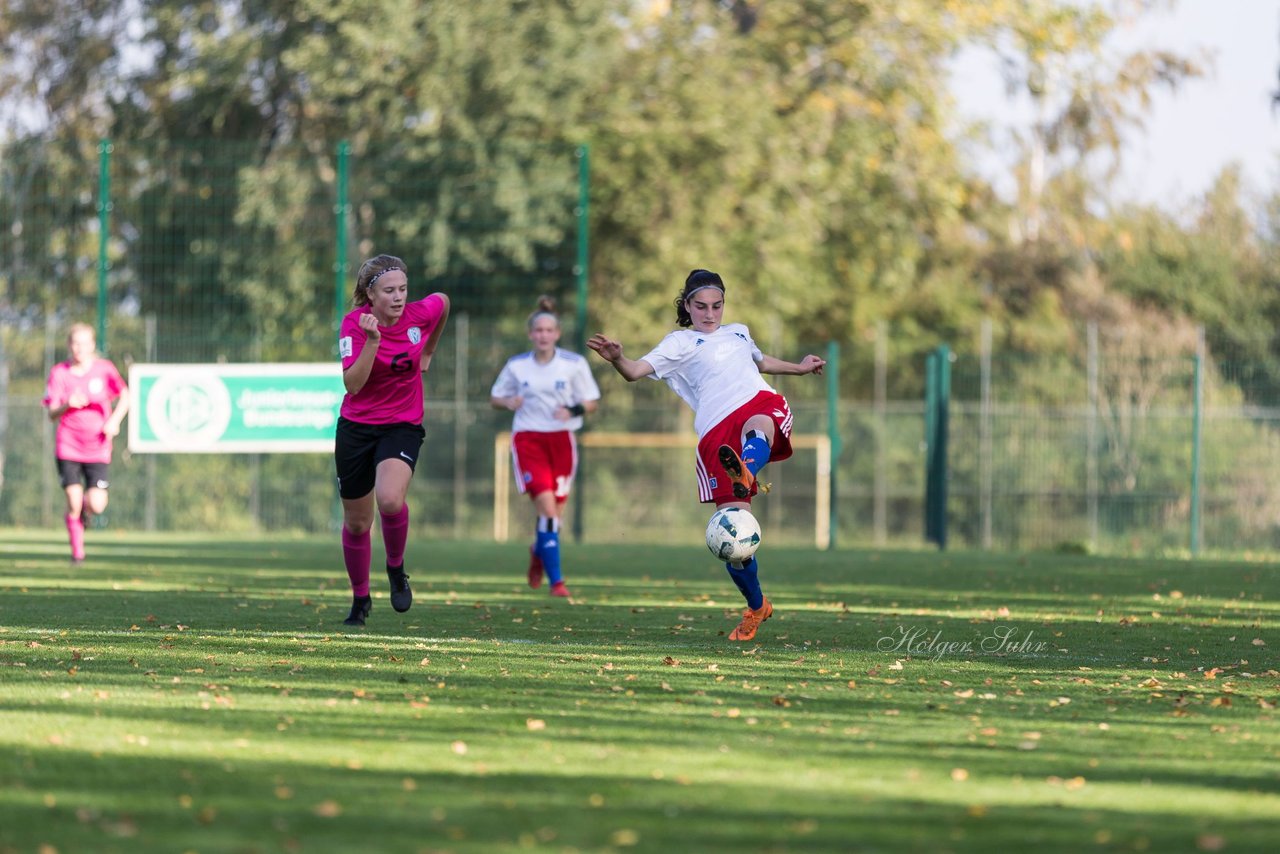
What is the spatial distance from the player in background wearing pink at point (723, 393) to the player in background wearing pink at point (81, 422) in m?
7.00

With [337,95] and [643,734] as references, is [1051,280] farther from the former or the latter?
[643,734]

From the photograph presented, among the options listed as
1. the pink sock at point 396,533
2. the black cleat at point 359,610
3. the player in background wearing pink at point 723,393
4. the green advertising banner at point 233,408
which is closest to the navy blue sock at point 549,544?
the pink sock at point 396,533

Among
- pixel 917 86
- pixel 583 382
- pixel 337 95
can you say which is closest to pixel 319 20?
pixel 337 95

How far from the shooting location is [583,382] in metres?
12.9

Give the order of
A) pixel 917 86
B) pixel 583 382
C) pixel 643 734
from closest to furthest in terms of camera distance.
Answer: pixel 643 734 < pixel 583 382 < pixel 917 86

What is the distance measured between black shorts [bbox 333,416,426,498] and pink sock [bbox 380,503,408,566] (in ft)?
0.94

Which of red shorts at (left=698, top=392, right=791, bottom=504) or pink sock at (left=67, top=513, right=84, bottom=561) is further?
pink sock at (left=67, top=513, right=84, bottom=561)

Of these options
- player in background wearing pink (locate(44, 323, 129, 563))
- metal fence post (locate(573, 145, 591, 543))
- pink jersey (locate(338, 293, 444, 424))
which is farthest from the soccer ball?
metal fence post (locate(573, 145, 591, 543))

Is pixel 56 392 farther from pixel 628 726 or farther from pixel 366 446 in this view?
pixel 628 726

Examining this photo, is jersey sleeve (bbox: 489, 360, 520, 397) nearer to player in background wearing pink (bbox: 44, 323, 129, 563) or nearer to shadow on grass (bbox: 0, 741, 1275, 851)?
player in background wearing pink (bbox: 44, 323, 129, 563)

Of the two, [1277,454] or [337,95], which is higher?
[337,95]

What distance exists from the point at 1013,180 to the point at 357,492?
36806 mm

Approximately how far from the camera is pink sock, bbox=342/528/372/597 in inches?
386

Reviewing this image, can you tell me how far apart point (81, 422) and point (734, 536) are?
796cm
